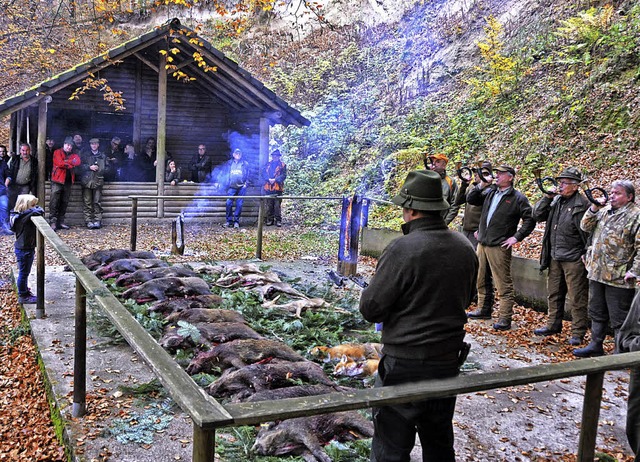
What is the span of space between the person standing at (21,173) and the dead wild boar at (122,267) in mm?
6370

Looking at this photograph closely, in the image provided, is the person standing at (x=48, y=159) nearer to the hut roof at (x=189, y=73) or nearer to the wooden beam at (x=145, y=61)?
the hut roof at (x=189, y=73)

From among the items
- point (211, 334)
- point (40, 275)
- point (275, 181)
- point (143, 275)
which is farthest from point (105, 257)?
point (275, 181)

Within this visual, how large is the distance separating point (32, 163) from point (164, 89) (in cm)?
392

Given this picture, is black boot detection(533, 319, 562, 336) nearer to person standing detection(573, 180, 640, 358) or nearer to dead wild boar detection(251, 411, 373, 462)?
person standing detection(573, 180, 640, 358)

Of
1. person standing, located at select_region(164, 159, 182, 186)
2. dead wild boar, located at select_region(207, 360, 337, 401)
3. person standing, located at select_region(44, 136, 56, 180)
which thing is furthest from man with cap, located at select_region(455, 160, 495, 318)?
person standing, located at select_region(44, 136, 56, 180)

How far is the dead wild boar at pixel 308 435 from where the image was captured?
158 inches

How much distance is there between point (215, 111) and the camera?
19.2 meters

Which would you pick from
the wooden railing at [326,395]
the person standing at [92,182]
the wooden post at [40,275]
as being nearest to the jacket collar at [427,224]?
the wooden railing at [326,395]

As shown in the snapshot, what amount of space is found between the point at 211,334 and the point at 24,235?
134 inches

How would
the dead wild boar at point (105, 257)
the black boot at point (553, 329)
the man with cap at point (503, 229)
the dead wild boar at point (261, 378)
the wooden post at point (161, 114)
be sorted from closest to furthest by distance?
the dead wild boar at point (261, 378) → the black boot at point (553, 329) → the man with cap at point (503, 229) → the dead wild boar at point (105, 257) → the wooden post at point (161, 114)

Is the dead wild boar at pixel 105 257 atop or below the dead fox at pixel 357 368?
atop

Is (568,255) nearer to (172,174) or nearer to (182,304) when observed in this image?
(182,304)

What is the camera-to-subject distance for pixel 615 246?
6328 mm

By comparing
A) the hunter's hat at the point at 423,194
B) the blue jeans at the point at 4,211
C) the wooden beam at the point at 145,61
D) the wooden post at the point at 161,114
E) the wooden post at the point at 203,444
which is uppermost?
the wooden beam at the point at 145,61
